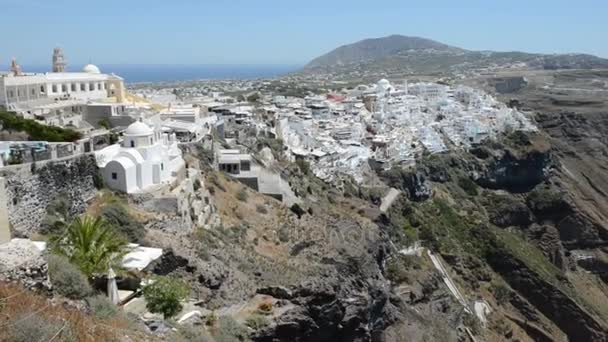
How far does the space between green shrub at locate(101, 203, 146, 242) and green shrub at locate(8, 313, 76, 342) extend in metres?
9.56

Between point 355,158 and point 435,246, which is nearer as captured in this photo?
point 435,246

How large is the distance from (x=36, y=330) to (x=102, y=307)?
11.3ft

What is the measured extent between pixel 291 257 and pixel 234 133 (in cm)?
1642

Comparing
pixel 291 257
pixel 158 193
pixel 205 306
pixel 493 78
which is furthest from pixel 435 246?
pixel 493 78

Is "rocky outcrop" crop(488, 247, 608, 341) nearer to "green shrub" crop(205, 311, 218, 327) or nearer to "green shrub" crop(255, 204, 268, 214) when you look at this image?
"green shrub" crop(255, 204, 268, 214)

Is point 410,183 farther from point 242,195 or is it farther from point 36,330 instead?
point 36,330

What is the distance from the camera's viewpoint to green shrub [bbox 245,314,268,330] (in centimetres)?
1653

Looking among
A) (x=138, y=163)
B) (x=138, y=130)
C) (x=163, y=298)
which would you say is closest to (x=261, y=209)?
(x=138, y=130)

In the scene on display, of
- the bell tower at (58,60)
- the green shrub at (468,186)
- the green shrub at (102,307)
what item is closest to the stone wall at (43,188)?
the green shrub at (102,307)

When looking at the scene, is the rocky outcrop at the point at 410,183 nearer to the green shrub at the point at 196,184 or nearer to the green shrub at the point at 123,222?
the green shrub at the point at 196,184

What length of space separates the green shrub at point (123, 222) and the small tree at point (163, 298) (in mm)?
4682

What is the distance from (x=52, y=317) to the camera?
31.8 ft

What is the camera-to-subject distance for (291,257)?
25.1 metres

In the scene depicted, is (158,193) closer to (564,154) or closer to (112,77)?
(112,77)
